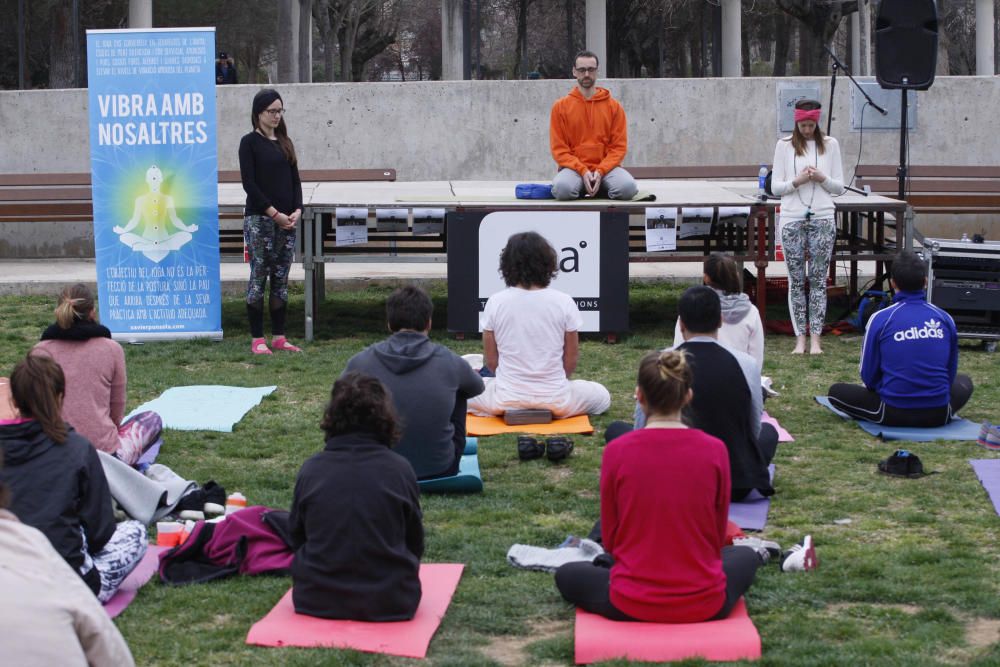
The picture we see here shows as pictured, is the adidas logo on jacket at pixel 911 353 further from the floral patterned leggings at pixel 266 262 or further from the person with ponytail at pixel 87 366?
the floral patterned leggings at pixel 266 262

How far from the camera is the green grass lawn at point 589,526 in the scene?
15.3 feet

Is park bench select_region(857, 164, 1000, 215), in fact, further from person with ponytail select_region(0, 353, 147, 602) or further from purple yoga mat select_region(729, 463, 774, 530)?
person with ponytail select_region(0, 353, 147, 602)

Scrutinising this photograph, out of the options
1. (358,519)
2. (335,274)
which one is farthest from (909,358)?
(335,274)

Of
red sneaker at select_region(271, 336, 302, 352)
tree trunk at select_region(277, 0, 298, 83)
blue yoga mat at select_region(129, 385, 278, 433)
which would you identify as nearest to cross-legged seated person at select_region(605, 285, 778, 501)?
blue yoga mat at select_region(129, 385, 278, 433)

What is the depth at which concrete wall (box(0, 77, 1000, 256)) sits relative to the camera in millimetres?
16359

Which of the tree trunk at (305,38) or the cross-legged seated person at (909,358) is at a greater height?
the tree trunk at (305,38)

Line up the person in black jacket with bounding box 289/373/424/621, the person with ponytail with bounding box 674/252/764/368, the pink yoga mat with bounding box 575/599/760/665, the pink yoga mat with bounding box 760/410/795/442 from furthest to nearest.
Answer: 1. the pink yoga mat with bounding box 760/410/795/442
2. the person with ponytail with bounding box 674/252/764/368
3. the person in black jacket with bounding box 289/373/424/621
4. the pink yoga mat with bounding box 575/599/760/665

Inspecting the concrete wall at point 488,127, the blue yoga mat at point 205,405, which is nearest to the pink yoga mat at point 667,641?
the blue yoga mat at point 205,405

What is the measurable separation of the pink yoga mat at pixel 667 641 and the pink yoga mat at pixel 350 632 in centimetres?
54

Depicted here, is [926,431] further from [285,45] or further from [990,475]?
[285,45]

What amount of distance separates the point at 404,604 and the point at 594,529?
1.20 meters

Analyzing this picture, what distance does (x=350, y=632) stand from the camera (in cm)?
471

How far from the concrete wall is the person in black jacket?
11866mm

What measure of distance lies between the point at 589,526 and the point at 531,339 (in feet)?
6.83
